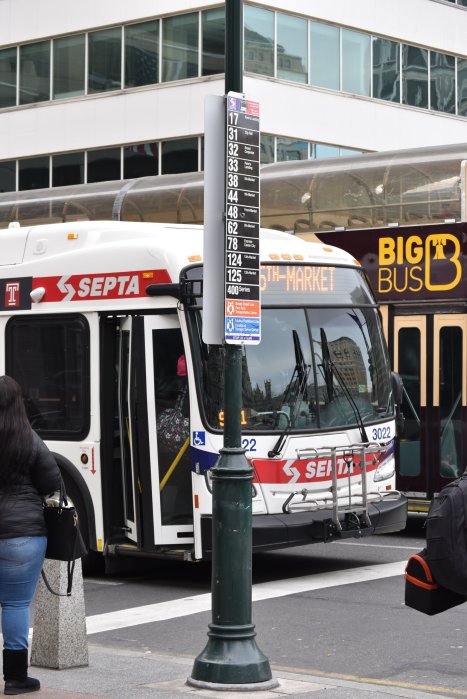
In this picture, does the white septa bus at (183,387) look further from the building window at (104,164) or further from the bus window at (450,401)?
the building window at (104,164)

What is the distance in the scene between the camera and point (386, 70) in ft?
126

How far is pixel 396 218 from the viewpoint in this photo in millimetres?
15398

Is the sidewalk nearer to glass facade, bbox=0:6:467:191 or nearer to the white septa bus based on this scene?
the white septa bus

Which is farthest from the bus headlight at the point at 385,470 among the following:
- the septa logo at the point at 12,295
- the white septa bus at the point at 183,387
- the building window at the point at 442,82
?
the building window at the point at 442,82

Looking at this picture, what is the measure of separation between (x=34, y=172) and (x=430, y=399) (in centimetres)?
2668

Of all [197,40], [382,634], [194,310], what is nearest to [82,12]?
[197,40]

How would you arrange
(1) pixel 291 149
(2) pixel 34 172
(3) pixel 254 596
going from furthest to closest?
(2) pixel 34 172 → (1) pixel 291 149 → (3) pixel 254 596

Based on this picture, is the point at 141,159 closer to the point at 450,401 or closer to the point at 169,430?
the point at 450,401

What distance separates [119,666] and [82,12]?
31870mm

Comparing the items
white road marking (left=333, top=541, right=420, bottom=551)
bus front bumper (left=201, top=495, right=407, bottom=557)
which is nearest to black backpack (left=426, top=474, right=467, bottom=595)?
bus front bumper (left=201, top=495, right=407, bottom=557)

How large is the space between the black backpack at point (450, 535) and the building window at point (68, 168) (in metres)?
33.2

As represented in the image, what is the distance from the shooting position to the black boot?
7117mm

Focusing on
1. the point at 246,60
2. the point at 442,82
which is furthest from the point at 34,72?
the point at 442,82

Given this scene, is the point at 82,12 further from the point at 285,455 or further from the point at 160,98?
the point at 285,455
